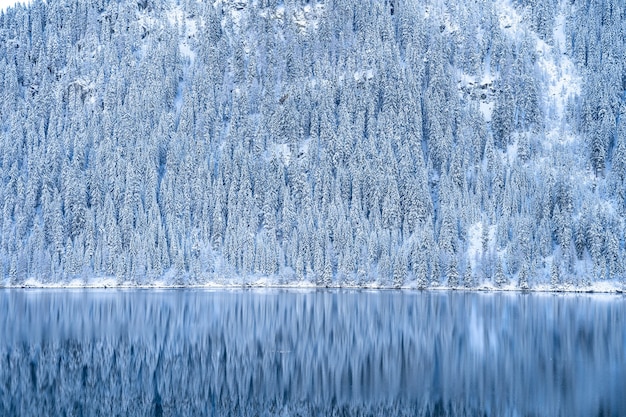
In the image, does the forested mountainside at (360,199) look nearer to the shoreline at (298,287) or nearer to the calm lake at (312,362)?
the shoreline at (298,287)

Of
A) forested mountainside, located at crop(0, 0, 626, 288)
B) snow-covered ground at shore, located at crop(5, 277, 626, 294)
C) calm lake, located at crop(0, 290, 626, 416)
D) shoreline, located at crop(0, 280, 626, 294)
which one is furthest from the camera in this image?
snow-covered ground at shore, located at crop(5, 277, 626, 294)

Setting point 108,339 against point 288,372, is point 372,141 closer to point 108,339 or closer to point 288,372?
point 108,339

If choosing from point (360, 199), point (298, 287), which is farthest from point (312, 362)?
point (360, 199)

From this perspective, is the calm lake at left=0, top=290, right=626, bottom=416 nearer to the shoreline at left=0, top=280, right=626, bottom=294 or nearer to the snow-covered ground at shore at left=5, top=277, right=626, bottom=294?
the shoreline at left=0, top=280, right=626, bottom=294

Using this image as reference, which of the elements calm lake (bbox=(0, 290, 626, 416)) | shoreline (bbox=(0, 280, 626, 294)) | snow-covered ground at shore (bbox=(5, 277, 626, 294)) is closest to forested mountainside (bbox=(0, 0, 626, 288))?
snow-covered ground at shore (bbox=(5, 277, 626, 294))

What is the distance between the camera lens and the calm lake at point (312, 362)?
1561 inches

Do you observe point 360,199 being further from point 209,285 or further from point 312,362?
point 312,362

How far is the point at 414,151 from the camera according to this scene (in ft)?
617

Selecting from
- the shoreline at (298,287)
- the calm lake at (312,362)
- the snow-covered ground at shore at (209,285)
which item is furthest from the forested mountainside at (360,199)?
the calm lake at (312,362)

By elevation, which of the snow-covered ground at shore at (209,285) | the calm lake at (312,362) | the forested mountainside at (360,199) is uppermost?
the forested mountainside at (360,199)

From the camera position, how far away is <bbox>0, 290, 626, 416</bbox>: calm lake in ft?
130

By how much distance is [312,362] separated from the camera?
53906 mm

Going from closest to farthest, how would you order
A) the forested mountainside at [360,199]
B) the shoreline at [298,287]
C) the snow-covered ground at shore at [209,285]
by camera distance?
the shoreline at [298,287] < the forested mountainside at [360,199] < the snow-covered ground at shore at [209,285]

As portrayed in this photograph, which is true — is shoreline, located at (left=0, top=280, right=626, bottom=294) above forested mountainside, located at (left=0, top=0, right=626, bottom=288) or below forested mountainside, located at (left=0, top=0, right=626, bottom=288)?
below
